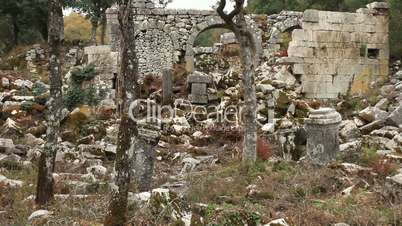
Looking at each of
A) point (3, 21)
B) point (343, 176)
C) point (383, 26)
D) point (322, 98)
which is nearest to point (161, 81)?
point (322, 98)

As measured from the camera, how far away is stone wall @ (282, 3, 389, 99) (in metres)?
15.3

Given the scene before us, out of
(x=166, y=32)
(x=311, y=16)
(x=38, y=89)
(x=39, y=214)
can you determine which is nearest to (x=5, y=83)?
(x=38, y=89)

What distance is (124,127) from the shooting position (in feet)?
19.8

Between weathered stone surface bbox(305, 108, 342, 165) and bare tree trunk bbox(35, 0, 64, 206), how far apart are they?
4.40 metres

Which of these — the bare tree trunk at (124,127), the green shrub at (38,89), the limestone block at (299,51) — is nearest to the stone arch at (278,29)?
the limestone block at (299,51)

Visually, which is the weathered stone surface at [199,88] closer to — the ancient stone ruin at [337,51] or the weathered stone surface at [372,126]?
the ancient stone ruin at [337,51]

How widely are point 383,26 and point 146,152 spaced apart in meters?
10.2

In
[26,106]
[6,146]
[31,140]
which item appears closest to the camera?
[6,146]

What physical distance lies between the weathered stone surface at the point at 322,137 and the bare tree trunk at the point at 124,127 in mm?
4316

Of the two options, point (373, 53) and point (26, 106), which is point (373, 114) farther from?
point (26, 106)

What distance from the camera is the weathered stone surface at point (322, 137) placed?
9422 millimetres

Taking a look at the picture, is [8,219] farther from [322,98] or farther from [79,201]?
[322,98]

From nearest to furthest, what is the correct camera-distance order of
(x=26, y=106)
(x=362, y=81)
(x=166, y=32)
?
1. (x=26, y=106)
2. (x=362, y=81)
3. (x=166, y=32)

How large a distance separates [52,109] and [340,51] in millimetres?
10136
